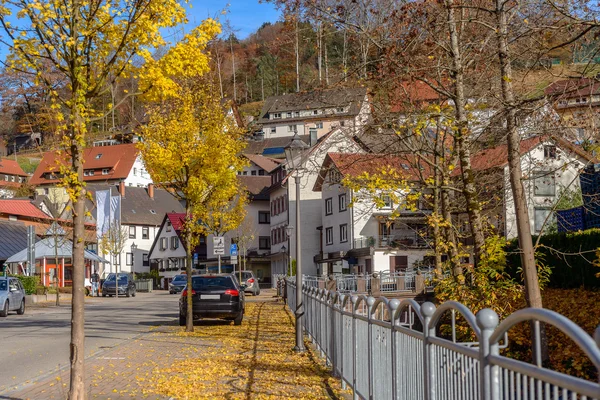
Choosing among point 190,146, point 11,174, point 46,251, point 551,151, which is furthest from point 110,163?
point 551,151

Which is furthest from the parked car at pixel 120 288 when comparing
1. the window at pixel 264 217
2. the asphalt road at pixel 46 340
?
the asphalt road at pixel 46 340

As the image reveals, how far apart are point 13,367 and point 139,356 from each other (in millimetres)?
2301

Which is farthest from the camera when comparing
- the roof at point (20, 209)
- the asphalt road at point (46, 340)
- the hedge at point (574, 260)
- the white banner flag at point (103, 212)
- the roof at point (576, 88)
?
the white banner flag at point (103, 212)

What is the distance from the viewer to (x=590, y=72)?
9.33m

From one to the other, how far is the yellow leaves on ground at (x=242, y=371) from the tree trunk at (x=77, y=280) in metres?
1.81

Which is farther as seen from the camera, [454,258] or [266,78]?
[266,78]

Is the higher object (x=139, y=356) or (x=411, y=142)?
(x=411, y=142)

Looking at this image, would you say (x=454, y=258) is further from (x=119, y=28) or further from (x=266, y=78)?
(x=266, y=78)

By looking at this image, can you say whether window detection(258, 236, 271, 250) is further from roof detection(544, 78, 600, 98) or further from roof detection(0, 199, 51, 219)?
roof detection(544, 78, 600, 98)

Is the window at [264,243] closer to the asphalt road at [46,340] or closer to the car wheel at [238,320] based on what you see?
the asphalt road at [46,340]

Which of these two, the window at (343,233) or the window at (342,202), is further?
the window at (343,233)

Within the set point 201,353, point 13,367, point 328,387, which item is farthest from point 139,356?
point 328,387

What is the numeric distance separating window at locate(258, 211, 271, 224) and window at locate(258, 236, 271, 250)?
5.91 ft

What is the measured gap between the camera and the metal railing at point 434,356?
3.05m
